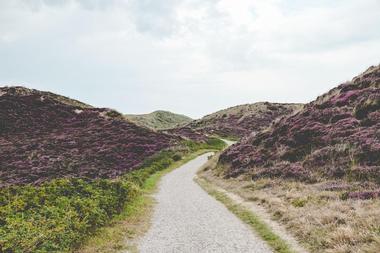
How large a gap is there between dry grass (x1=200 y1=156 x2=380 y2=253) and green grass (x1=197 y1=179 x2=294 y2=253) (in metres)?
0.64

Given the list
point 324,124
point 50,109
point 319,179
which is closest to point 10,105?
point 50,109

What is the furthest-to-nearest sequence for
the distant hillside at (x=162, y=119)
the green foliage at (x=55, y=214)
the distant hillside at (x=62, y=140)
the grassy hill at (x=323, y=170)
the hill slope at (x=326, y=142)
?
1. the distant hillside at (x=162, y=119)
2. the distant hillside at (x=62, y=140)
3. the hill slope at (x=326, y=142)
4. the grassy hill at (x=323, y=170)
5. the green foliage at (x=55, y=214)

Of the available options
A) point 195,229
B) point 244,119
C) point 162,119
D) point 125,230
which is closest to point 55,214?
point 125,230

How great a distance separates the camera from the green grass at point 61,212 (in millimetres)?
9719

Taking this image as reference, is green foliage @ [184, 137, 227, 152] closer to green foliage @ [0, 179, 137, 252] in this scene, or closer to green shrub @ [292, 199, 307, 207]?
green foliage @ [0, 179, 137, 252]

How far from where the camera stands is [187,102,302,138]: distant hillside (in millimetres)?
93125

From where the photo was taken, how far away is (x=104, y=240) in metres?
13.0

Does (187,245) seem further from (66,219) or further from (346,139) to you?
(346,139)

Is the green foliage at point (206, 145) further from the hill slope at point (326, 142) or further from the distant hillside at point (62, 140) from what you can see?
the hill slope at point (326, 142)

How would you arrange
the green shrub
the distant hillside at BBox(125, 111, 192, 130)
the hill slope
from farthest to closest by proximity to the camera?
the distant hillside at BBox(125, 111, 192, 130)
the hill slope
the green shrub

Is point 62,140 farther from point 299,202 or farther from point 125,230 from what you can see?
point 299,202

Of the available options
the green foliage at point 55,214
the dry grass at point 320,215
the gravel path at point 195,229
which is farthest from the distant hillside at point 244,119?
the green foliage at point 55,214

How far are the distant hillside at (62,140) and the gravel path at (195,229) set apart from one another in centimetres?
1799

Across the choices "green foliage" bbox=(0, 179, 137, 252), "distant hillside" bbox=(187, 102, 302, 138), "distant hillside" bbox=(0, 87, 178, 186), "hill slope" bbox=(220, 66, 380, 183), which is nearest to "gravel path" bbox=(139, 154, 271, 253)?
"green foliage" bbox=(0, 179, 137, 252)
